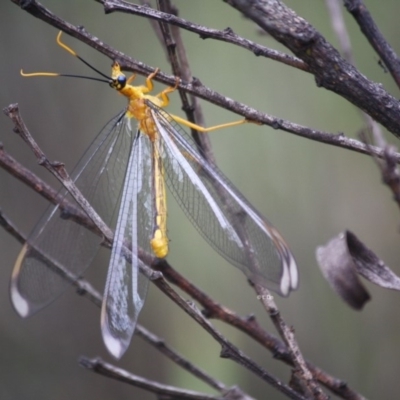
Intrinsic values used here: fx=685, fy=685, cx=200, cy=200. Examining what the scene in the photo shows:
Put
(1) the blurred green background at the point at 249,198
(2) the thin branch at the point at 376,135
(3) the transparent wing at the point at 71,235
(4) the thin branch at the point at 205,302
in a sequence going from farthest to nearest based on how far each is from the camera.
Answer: (1) the blurred green background at the point at 249,198
(3) the transparent wing at the point at 71,235
(4) the thin branch at the point at 205,302
(2) the thin branch at the point at 376,135

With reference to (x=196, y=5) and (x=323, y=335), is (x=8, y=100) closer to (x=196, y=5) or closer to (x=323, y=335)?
(x=196, y=5)

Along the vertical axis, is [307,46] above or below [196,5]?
below

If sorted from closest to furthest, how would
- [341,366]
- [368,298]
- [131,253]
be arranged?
1. [368,298]
2. [131,253]
3. [341,366]

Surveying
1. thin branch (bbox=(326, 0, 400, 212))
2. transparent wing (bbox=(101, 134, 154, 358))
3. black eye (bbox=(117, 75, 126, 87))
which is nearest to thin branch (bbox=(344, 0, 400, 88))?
thin branch (bbox=(326, 0, 400, 212))

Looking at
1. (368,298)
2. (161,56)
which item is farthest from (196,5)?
(368,298)

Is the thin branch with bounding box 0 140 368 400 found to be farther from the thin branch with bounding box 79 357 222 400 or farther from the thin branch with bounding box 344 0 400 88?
the thin branch with bounding box 344 0 400 88

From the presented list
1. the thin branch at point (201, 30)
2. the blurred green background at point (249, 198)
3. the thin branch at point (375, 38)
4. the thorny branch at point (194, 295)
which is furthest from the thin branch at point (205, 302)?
the blurred green background at point (249, 198)

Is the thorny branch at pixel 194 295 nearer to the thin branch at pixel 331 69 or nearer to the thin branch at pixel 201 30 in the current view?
the thin branch at pixel 201 30
